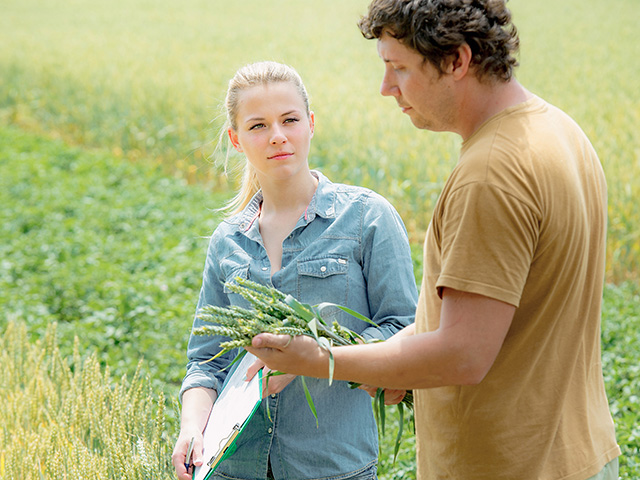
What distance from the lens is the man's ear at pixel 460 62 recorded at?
4.39 feet

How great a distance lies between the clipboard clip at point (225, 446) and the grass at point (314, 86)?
135cm

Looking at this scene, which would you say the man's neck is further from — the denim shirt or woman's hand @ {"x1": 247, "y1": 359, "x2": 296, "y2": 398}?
woman's hand @ {"x1": 247, "y1": 359, "x2": 296, "y2": 398}

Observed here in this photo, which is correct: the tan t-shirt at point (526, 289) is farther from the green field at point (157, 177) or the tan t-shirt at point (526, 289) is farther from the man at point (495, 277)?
the green field at point (157, 177)

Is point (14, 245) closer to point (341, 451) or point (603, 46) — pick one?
point (341, 451)

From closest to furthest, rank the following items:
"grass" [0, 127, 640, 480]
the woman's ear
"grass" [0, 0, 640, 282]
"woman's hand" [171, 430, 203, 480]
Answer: "woman's hand" [171, 430, 203, 480], the woman's ear, "grass" [0, 127, 640, 480], "grass" [0, 0, 640, 282]

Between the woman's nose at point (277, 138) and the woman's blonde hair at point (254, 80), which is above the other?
the woman's blonde hair at point (254, 80)

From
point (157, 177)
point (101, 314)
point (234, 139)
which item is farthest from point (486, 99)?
point (157, 177)

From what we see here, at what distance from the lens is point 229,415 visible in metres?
1.79

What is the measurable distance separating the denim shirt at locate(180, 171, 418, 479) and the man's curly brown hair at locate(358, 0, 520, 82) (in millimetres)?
705

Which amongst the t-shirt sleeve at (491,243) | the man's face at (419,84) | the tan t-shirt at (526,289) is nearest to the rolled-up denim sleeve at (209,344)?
the tan t-shirt at (526,289)

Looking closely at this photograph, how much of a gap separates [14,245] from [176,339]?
2895mm

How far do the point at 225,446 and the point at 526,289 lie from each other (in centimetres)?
83

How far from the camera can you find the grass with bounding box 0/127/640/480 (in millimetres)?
2756

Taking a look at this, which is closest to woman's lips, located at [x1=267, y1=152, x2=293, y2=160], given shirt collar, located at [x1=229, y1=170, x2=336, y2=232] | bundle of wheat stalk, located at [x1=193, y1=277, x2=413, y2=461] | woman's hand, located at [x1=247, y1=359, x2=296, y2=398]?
shirt collar, located at [x1=229, y1=170, x2=336, y2=232]
